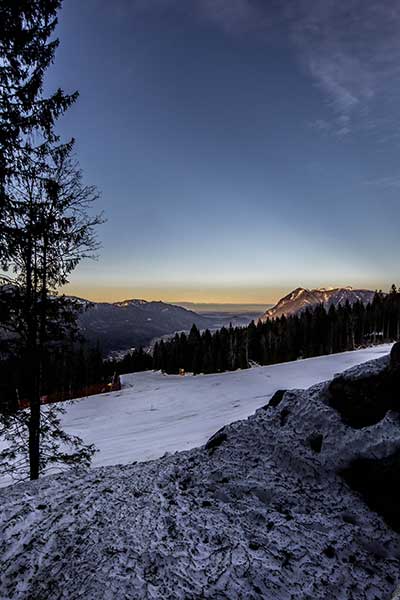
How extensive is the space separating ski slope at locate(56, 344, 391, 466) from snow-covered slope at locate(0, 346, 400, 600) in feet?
23.1

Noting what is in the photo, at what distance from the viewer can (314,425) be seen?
18.0 feet

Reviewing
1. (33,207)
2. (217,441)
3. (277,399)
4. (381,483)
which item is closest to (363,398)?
(381,483)

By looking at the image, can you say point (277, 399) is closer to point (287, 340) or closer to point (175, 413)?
point (175, 413)

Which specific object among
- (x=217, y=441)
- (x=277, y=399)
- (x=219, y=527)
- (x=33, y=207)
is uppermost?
(x=33, y=207)

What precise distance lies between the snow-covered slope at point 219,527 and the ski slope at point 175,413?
23.1 feet

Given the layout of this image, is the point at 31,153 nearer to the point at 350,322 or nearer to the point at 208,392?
the point at 208,392

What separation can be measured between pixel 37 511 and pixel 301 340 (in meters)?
74.6

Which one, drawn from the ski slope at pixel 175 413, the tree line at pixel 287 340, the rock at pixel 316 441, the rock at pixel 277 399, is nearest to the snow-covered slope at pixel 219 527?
the rock at pixel 316 441

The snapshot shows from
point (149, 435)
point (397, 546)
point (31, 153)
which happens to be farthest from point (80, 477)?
point (149, 435)

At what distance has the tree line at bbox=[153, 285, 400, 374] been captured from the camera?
2670 inches

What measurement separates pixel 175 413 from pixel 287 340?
173 feet

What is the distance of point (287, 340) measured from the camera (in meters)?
71.4

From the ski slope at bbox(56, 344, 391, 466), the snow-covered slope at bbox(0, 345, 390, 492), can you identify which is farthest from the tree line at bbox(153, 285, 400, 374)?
the snow-covered slope at bbox(0, 345, 390, 492)

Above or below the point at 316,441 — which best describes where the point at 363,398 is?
above
